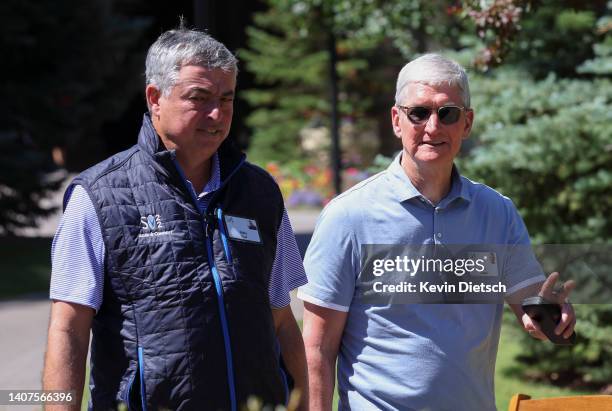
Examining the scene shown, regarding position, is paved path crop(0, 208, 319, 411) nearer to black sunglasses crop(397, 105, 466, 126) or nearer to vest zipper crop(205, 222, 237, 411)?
vest zipper crop(205, 222, 237, 411)

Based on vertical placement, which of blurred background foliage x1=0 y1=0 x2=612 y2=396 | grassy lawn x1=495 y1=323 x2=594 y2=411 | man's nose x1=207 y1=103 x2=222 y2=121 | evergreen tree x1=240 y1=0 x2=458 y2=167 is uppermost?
evergreen tree x1=240 y1=0 x2=458 y2=167

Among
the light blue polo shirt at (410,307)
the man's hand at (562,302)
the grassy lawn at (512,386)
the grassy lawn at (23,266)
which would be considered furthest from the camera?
the grassy lawn at (23,266)

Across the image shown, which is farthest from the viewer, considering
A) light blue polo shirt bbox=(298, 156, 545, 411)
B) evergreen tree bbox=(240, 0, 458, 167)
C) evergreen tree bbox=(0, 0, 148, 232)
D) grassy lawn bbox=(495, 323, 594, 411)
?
evergreen tree bbox=(240, 0, 458, 167)

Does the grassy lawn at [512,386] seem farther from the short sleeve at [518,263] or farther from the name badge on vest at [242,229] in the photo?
the name badge on vest at [242,229]

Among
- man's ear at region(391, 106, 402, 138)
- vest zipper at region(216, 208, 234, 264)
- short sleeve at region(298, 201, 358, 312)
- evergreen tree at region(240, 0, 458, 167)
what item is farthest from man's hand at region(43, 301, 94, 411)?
evergreen tree at region(240, 0, 458, 167)

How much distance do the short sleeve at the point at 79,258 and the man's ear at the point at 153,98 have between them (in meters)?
0.32

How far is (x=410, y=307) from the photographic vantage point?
310cm

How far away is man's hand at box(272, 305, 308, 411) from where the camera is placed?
3182 mm

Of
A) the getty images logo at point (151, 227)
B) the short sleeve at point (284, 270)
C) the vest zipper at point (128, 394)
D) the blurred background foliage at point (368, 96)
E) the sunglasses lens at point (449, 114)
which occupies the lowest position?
the vest zipper at point (128, 394)

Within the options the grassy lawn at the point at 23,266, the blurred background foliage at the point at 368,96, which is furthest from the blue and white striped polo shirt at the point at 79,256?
the grassy lawn at the point at 23,266

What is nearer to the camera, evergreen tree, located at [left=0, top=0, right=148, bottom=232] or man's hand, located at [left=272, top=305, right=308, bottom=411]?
man's hand, located at [left=272, top=305, right=308, bottom=411]

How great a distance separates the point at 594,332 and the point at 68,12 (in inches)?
393

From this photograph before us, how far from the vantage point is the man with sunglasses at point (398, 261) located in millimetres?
3082

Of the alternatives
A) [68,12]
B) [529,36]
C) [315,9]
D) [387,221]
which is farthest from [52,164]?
[387,221]
